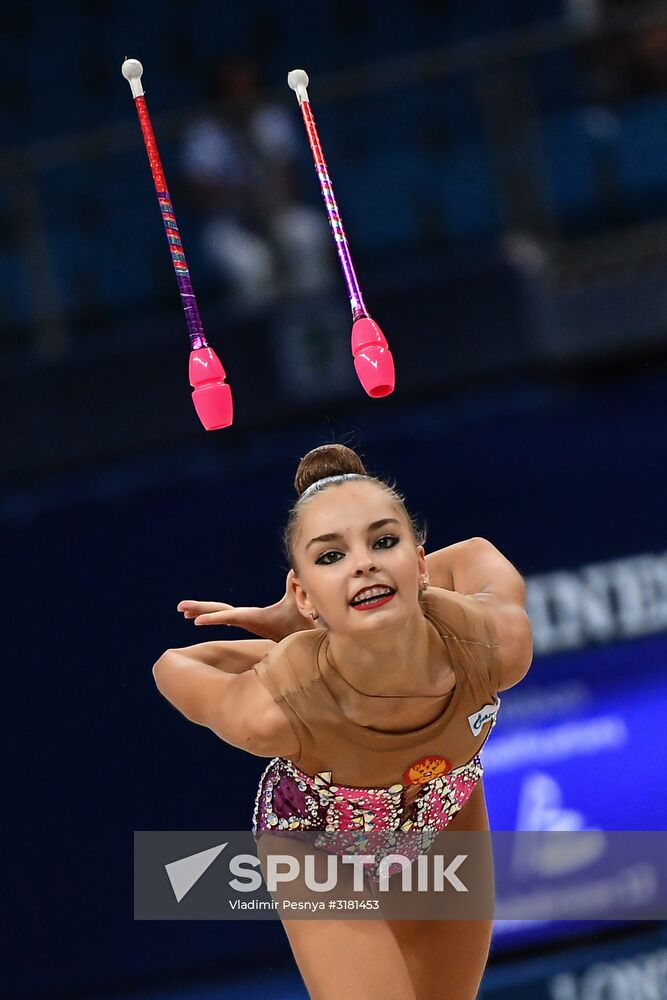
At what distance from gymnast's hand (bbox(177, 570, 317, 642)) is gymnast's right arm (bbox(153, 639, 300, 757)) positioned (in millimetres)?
118

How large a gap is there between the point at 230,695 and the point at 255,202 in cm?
238

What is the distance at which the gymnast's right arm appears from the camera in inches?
87.4

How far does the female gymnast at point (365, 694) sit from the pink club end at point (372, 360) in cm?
15

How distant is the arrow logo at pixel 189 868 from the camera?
3633mm

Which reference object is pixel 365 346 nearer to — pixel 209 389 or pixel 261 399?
pixel 209 389

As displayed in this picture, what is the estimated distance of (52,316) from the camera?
4383mm

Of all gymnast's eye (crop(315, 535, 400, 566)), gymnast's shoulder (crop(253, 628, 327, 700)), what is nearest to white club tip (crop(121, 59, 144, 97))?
gymnast's eye (crop(315, 535, 400, 566))

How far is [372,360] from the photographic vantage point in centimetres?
225

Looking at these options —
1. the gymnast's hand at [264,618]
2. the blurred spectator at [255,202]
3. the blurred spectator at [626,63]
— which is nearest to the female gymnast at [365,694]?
the gymnast's hand at [264,618]

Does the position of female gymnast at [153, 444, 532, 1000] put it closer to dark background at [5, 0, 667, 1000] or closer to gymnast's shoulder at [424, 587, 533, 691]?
gymnast's shoulder at [424, 587, 533, 691]

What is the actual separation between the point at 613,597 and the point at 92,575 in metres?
1.41

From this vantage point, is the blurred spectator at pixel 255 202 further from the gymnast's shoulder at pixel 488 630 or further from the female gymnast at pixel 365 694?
the gymnast's shoulder at pixel 488 630

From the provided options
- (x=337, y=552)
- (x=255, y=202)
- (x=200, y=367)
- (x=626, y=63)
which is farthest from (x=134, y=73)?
(x=626, y=63)

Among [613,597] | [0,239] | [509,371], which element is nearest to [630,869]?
[613,597]
